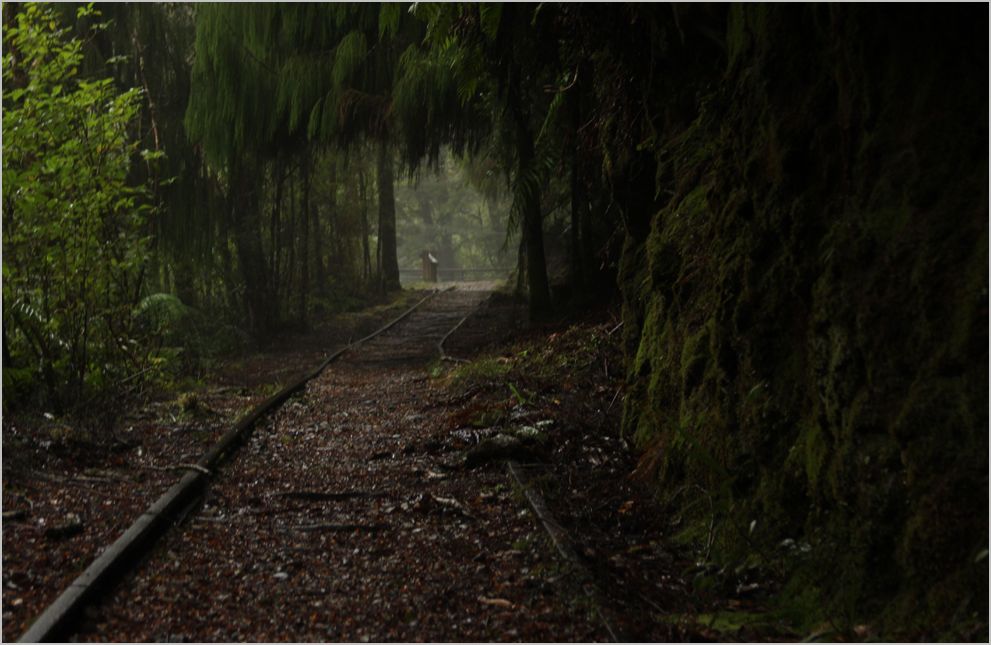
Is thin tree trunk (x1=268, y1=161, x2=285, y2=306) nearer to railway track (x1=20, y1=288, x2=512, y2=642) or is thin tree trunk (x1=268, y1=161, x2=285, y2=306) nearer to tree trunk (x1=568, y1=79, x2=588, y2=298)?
railway track (x1=20, y1=288, x2=512, y2=642)

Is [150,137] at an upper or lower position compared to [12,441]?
upper

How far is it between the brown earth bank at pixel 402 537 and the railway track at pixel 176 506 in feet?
0.23

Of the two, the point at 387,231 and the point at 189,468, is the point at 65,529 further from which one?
the point at 387,231

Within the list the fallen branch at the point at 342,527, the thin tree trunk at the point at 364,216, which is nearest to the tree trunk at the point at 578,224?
the fallen branch at the point at 342,527

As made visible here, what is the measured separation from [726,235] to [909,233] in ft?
5.24

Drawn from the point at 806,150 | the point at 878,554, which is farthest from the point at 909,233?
the point at 878,554

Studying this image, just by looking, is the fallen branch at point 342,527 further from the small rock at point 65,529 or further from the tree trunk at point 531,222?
the tree trunk at point 531,222

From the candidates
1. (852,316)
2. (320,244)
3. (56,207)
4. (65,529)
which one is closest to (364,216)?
(320,244)

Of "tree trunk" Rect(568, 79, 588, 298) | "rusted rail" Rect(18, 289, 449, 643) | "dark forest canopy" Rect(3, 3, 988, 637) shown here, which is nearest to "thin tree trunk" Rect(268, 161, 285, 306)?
"dark forest canopy" Rect(3, 3, 988, 637)

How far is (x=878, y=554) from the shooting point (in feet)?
9.95

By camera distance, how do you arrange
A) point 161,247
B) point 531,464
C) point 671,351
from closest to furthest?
point 671,351 < point 531,464 < point 161,247

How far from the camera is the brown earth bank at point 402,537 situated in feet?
11.6

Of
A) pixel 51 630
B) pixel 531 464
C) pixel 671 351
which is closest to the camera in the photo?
pixel 51 630

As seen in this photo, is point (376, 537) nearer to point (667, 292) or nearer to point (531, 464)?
point (531, 464)
